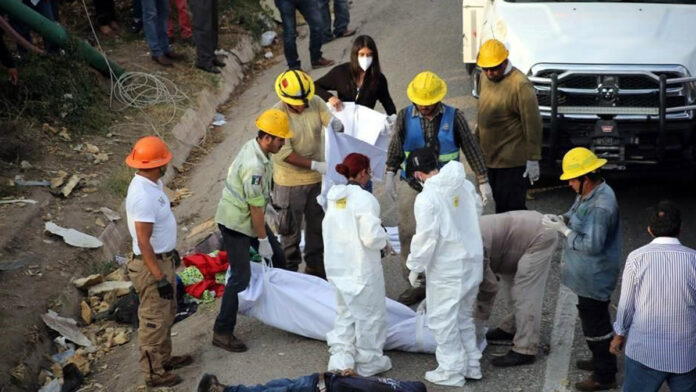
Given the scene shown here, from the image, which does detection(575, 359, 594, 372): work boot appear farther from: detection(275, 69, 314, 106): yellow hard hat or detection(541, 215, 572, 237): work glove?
detection(275, 69, 314, 106): yellow hard hat

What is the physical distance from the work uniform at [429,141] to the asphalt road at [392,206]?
880 millimetres

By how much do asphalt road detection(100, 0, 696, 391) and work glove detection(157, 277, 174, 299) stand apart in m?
0.69

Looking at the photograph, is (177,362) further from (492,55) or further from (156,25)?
(156,25)

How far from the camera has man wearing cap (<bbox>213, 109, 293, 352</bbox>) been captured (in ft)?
24.2

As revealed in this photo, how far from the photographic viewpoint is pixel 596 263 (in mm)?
6641

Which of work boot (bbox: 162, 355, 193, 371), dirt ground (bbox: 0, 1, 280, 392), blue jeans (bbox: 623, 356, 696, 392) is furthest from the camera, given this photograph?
dirt ground (bbox: 0, 1, 280, 392)

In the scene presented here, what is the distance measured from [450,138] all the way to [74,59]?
249 inches

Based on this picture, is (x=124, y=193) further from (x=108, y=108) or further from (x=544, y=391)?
(x=544, y=391)

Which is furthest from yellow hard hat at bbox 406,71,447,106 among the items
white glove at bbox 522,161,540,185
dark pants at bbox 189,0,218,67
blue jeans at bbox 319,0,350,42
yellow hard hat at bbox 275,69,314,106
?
blue jeans at bbox 319,0,350,42

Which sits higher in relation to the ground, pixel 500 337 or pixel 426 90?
pixel 426 90

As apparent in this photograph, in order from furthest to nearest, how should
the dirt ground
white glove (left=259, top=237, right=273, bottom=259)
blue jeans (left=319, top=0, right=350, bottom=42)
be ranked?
blue jeans (left=319, top=0, right=350, bottom=42) → the dirt ground → white glove (left=259, top=237, right=273, bottom=259)

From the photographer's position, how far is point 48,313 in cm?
871

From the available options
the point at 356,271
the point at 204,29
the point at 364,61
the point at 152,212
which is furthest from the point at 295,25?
the point at 356,271

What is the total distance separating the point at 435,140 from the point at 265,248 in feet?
5.28
